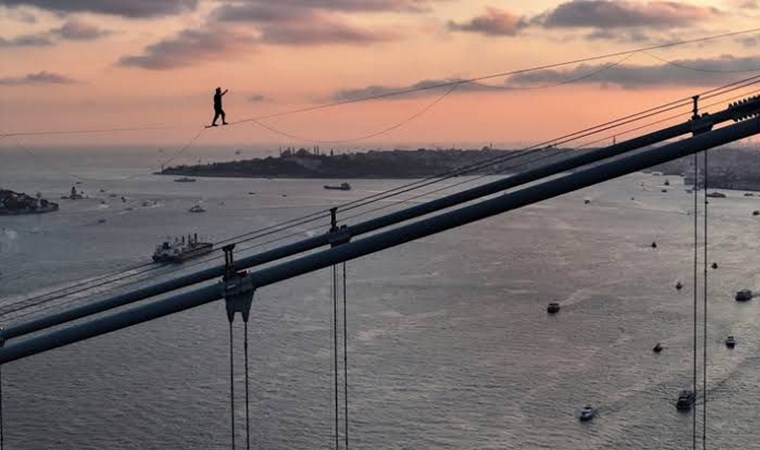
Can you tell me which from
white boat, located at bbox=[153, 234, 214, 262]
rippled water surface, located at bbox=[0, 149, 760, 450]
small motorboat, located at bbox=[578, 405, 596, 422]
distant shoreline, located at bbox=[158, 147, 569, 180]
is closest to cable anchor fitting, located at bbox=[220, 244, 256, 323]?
rippled water surface, located at bbox=[0, 149, 760, 450]

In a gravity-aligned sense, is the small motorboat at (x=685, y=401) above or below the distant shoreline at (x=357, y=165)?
below

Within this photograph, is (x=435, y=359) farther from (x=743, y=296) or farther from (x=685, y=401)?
(x=743, y=296)

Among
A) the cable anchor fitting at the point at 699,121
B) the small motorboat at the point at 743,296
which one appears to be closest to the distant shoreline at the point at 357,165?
the small motorboat at the point at 743,296

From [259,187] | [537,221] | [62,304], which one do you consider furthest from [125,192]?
[62,304]

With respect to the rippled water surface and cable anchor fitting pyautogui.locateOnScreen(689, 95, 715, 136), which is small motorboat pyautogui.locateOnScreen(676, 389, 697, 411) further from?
cable anchor fitting pyautogui.locateOnScreen(689, 95, 715, 136)

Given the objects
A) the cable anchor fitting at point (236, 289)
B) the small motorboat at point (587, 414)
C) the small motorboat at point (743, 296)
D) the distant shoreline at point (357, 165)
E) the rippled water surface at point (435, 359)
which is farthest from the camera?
the distant shoreline at point (357, 165)

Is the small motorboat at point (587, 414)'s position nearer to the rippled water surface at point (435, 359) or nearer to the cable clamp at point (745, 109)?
the rippled water surface at point (435, 359)

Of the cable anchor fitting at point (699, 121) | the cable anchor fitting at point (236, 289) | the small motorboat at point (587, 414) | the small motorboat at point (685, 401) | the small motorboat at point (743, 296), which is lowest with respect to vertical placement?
the small motorboat at point (587, 414)
